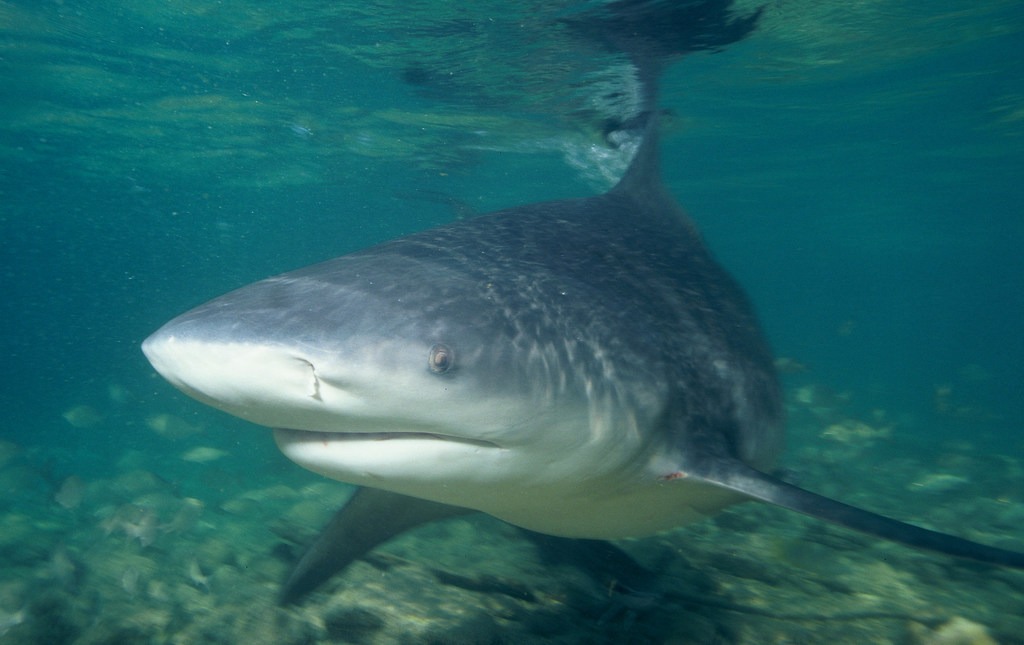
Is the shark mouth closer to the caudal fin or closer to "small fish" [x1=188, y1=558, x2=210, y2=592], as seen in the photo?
the caudal fin

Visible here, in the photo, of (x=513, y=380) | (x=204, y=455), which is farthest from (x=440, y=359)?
(x=204, y=455)

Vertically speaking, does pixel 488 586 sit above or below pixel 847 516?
below

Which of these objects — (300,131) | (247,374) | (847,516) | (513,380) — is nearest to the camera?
(247,374)

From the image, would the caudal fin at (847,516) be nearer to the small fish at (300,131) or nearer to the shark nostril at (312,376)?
the shark nostril at (312,376)

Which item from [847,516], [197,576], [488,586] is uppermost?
[847,516]

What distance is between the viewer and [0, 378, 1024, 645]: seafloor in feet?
11.1

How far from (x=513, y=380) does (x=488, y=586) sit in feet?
7.50

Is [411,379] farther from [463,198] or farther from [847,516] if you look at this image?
[463,198]

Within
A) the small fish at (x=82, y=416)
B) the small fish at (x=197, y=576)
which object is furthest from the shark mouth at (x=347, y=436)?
the small fish at (x=82, y=416)

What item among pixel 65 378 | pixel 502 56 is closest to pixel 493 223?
pixel 502 56

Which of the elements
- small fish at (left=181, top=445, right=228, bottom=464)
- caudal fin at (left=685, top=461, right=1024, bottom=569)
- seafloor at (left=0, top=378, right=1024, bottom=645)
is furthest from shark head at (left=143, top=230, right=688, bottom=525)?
small fish at (left=181, top=445, right=228, bottom=464)

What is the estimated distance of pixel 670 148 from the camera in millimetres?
21578

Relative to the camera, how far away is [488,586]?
13.3 ft

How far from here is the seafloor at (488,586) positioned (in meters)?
3.38
